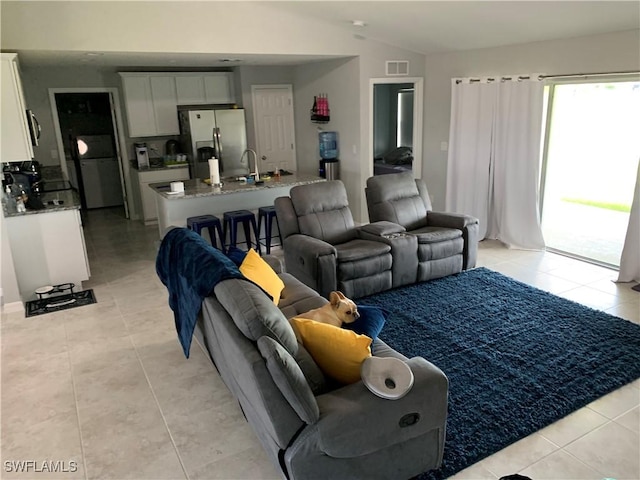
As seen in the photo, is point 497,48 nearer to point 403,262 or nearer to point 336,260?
point 403,262

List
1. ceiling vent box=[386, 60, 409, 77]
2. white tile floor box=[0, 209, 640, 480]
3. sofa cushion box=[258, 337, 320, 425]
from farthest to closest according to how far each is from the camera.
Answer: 1. ceiling vent box=[386, 60, 409, 77]
2. white tile floor box=[0, 209, 640, 480]
3. sofa cushion box=[258, 337, 320, 425]

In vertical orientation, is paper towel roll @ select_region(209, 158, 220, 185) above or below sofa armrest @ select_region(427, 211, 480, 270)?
above

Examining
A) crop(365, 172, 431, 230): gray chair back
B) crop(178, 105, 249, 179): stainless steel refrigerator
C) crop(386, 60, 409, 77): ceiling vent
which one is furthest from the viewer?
crop(178, 105, 249, 179): stainless steel refrigerator

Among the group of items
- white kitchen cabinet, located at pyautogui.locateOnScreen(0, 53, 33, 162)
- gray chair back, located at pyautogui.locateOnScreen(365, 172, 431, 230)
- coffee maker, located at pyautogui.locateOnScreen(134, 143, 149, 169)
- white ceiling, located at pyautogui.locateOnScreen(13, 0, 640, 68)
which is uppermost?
white ceiling, located at pyautogui.locateOnScreen(13, 0, 640, 68)

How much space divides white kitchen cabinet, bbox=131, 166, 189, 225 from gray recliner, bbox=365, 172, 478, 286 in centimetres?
382

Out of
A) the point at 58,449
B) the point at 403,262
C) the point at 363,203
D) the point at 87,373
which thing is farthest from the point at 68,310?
the point at 363,203

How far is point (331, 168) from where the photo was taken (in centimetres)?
720

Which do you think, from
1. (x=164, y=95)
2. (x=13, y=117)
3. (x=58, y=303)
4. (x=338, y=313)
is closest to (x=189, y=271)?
(x=338, y=313)

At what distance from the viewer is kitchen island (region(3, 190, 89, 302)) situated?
181 inches

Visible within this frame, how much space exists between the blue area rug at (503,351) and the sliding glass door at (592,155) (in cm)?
166

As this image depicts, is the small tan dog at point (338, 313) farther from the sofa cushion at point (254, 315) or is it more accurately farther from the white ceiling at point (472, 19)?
the white ceiling at point (472, 19)

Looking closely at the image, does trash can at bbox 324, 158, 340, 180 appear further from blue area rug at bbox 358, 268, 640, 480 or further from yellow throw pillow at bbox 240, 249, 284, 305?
yellow throw pillow at bbox 240, 249, 284, 305

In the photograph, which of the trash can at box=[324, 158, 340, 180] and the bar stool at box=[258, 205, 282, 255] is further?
the trash can at box=[324, 158, 340, 180]

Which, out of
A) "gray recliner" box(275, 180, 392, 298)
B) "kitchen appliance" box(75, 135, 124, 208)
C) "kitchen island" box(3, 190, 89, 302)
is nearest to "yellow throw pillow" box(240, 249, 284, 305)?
"gray recliner" box(275, 180, 392, 298)
